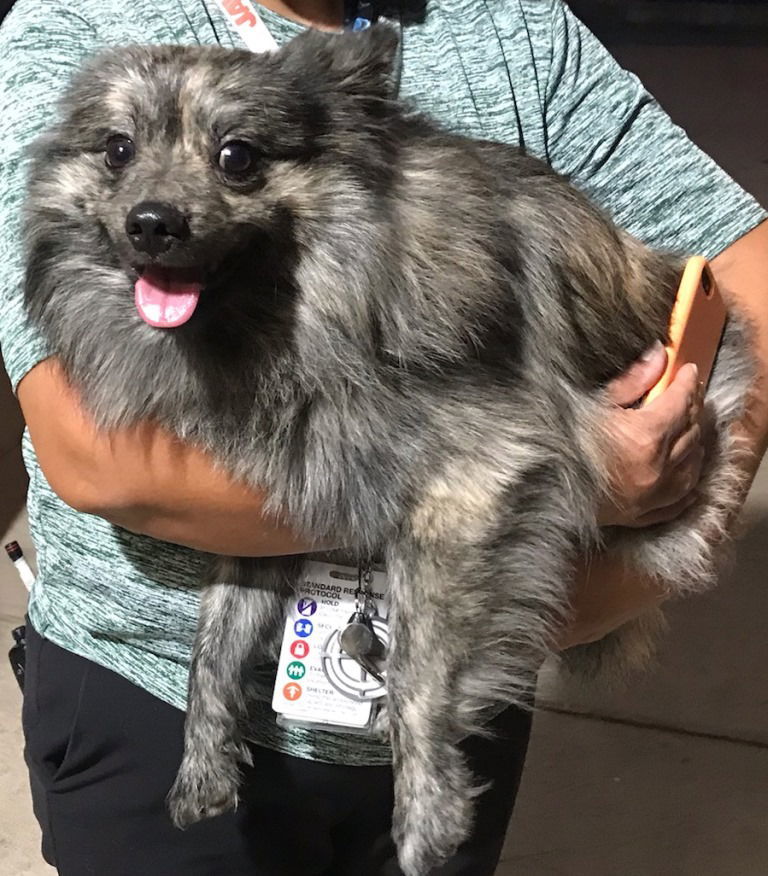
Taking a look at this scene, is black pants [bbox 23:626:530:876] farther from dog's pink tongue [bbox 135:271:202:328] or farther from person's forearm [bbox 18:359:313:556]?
dog's pink tongue [bbox 135:271:202:328]

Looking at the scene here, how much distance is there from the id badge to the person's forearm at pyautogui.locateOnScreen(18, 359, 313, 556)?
137 mm

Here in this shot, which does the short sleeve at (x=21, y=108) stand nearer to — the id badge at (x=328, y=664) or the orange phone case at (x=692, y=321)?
the id badge at (x=328, y=664)

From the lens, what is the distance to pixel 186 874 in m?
1.28

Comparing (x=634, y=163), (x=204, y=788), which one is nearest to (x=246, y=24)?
(x=634, y=163)

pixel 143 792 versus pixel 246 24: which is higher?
pixel 246 24

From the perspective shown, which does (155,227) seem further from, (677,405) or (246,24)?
(677,405)

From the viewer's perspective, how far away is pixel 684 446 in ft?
3.83

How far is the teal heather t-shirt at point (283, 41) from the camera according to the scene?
108cm

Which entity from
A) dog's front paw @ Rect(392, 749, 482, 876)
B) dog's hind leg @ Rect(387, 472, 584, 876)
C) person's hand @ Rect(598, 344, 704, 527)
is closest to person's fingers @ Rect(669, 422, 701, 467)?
person's hand @ Rect(598, 344, 704, 527)

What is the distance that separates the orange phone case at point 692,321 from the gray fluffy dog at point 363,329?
0.48 feet

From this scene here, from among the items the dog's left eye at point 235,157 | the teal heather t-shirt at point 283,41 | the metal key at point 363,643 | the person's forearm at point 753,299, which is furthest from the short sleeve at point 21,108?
the person's forearm at point 753,299

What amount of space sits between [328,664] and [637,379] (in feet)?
1.67

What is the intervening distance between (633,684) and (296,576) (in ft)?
4.54

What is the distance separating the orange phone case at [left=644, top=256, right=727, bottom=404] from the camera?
1.23 metres
